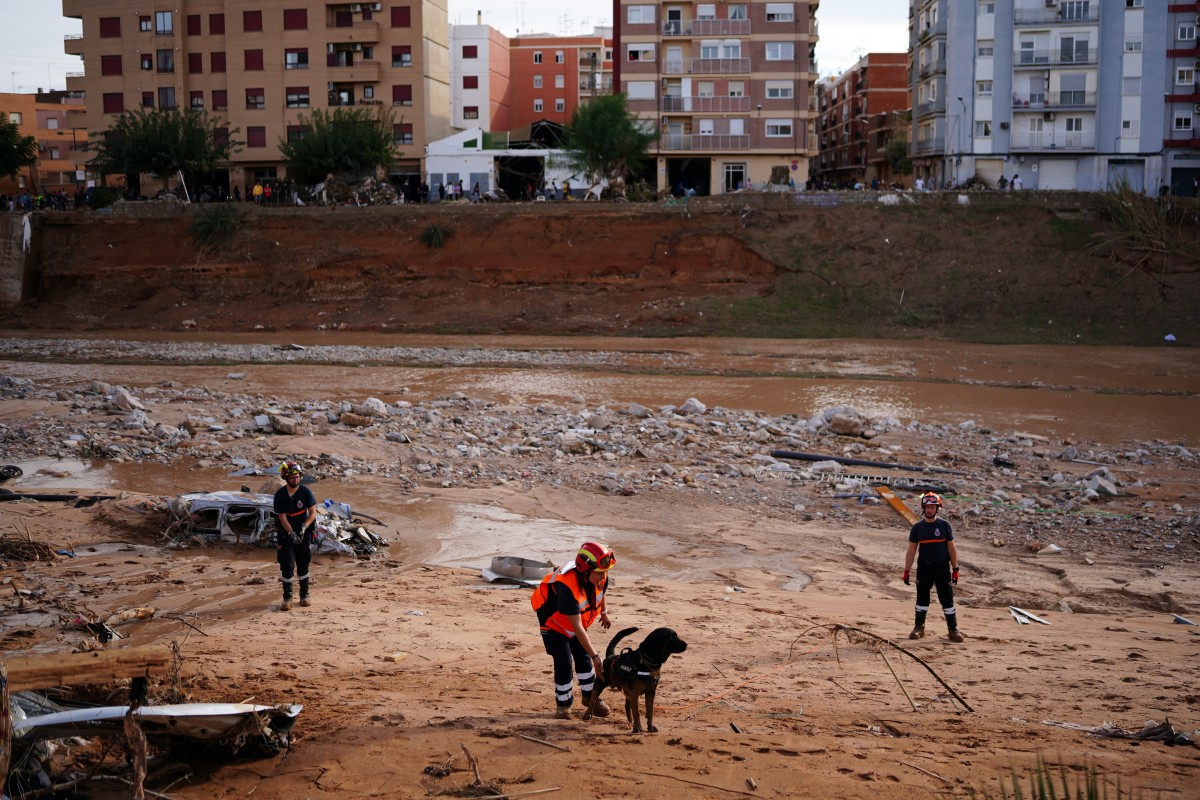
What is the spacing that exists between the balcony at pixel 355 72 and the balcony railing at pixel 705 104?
52.6ft

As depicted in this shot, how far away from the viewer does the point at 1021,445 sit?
72.1 ft

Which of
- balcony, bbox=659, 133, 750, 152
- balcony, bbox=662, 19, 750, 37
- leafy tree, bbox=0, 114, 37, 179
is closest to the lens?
leafy tree, bbox=0, 114, 37, 179

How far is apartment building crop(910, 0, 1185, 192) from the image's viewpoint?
5406 centimetres

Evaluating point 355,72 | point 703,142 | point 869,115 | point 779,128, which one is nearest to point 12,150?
point 355,72

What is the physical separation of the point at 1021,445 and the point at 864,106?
63.8 metres

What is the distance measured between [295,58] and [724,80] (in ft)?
77.6

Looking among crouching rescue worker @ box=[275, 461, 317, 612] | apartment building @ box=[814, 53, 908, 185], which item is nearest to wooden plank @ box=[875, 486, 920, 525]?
crouching rescue worker @ box=[275, 461, 317, 612]

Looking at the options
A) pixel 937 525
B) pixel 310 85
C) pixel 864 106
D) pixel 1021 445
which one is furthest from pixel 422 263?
pixel 864 106

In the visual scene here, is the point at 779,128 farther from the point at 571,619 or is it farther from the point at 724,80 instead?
the point at 571,619

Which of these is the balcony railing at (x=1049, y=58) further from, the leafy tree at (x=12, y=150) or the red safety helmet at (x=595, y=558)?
the red safety helmet at (x=595, y=558)

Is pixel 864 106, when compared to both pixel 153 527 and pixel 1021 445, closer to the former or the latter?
pixel 1021 445

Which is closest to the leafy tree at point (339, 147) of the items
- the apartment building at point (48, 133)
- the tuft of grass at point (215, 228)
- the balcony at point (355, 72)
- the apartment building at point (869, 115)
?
the tuft of grass at point (215, 228)

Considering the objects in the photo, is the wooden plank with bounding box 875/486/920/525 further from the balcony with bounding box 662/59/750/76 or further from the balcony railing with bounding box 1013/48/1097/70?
the balcony railing with bounding box 1013/48/1097/70

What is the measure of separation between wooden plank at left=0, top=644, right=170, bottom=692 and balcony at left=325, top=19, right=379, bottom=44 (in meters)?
56.9
